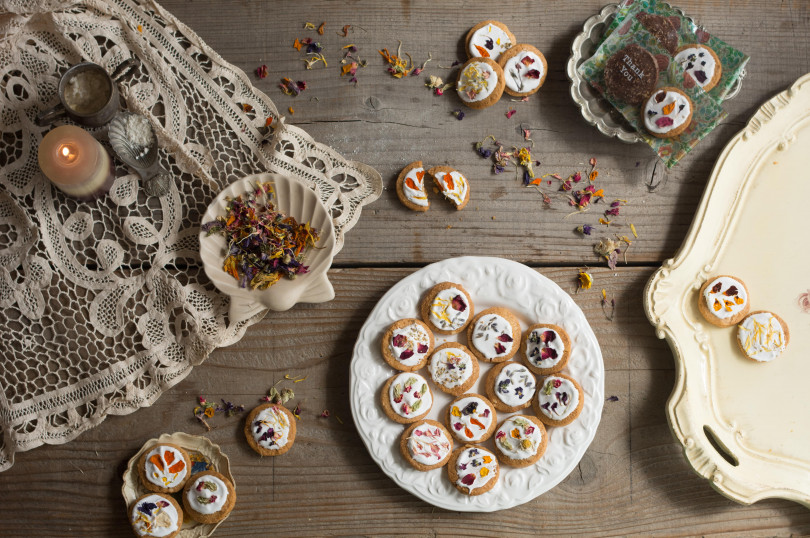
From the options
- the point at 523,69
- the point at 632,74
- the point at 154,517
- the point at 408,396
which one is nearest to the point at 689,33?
the point at 632,74

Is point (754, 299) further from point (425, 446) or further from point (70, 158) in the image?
point (70, 158)

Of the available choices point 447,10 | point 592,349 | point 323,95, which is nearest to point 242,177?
point 323,95

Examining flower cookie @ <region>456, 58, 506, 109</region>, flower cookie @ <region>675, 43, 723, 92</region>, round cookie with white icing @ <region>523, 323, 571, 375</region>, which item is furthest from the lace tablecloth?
flower cookie @ <region>675, 43, 723, 92</region>

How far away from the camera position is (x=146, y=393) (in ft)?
4.28

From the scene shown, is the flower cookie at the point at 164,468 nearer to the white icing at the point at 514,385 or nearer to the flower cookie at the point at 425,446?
the flower cookie at the point at 425,446

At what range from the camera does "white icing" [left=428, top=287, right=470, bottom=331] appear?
1308 mm

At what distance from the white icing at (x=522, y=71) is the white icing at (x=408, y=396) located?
0.70 metres

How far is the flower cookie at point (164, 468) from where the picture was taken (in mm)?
1290

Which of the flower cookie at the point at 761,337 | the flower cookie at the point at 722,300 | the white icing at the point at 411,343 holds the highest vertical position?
the flower cookie at the point at 722,300

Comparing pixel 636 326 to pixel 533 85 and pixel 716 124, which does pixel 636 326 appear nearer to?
pixel 716 124

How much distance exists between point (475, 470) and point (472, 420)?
104mm

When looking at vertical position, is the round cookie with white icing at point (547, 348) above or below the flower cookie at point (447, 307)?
below

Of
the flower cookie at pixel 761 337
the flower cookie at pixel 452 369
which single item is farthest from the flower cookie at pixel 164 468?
the flower cookie at pixel 761 337

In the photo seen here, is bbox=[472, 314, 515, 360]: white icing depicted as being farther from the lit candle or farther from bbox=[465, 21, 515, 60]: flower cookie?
the lit candle
